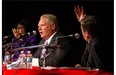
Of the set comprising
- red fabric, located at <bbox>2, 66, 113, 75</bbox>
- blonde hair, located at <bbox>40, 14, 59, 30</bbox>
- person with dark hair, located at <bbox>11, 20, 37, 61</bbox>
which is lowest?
red fabric, located at <bbox>2, 66, 113, 75</bbox>

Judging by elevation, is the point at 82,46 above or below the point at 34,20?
below

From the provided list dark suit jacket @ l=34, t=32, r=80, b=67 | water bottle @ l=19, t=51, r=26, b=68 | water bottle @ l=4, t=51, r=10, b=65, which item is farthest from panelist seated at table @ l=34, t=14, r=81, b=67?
water bottle @ l=4, t=51, r=10, b=65

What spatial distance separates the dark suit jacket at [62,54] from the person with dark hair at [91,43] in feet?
0.35

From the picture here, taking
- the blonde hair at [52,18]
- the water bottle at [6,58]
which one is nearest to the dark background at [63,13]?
the blonde hair at [52,18]

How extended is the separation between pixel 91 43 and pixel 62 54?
0.28 meters

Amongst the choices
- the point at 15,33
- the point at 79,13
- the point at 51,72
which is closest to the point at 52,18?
the point at 79,13

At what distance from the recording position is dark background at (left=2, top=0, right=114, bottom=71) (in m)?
2.95

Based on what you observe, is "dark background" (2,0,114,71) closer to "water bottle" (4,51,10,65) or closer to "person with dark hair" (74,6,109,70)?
"person with dark hair" (74,6,109,70)

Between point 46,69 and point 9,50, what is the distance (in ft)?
1.26

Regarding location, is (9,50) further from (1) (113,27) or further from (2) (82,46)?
(1) (113,27)

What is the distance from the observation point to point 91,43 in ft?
9.70

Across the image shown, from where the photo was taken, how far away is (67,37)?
2.96m

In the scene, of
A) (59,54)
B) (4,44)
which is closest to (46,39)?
(59,54)

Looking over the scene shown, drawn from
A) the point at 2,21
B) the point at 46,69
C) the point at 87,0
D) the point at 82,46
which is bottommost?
the point at 46,69
